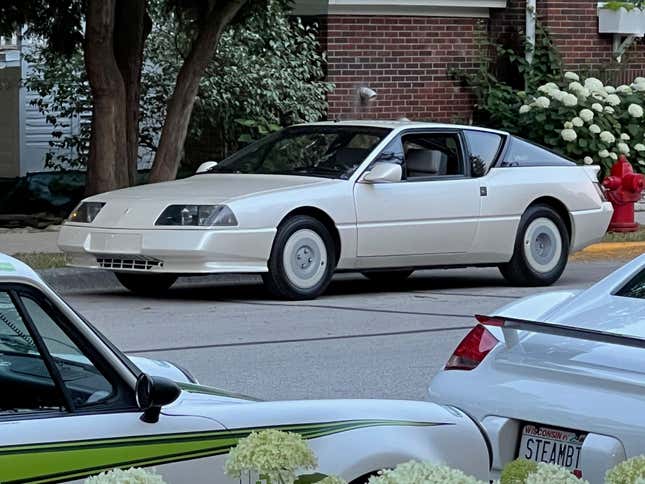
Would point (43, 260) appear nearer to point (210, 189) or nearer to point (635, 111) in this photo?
point (210, 189)

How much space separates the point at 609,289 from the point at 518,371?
2.43 ft

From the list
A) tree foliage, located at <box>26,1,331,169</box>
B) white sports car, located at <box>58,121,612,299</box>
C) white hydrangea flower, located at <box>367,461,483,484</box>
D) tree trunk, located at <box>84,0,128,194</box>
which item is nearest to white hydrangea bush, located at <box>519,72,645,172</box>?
tree foliage, located at <box>26,1,331,169</box>

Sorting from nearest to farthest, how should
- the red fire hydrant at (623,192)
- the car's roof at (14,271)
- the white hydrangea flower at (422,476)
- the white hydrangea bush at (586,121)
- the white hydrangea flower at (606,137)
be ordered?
the white hydrangea flower at (422,476) → the car's roof at (14,271) → the red fire hydrant at (623,192) → the white hydrangea flower at (606,137) → the white hydrangea bush at (586,121)

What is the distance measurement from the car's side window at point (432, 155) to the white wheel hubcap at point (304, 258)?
1.26 m

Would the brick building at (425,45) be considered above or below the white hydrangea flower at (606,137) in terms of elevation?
above

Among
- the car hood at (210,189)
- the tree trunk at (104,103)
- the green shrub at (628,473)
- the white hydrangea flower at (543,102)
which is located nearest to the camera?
the green shrub at (628,473)

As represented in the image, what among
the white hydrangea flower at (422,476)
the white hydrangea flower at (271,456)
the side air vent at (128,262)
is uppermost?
the white hydrangea flower at (422,476)

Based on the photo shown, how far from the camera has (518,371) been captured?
5.40 meters

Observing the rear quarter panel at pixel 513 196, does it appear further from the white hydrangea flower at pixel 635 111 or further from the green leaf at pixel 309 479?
the green leaf at pixel 309 479

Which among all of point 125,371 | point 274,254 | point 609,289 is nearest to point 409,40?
point 274,254

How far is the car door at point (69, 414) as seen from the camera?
12.6ft

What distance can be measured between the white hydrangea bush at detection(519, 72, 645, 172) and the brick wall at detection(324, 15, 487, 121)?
1.40 m

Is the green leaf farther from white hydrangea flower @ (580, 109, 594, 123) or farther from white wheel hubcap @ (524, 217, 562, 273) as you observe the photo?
white hydrangea flower @ (580, 109, 594, 123)

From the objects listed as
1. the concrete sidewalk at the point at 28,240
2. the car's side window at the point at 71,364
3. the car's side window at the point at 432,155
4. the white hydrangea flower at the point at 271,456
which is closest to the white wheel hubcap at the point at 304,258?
the car's side window at the point at 432,155
